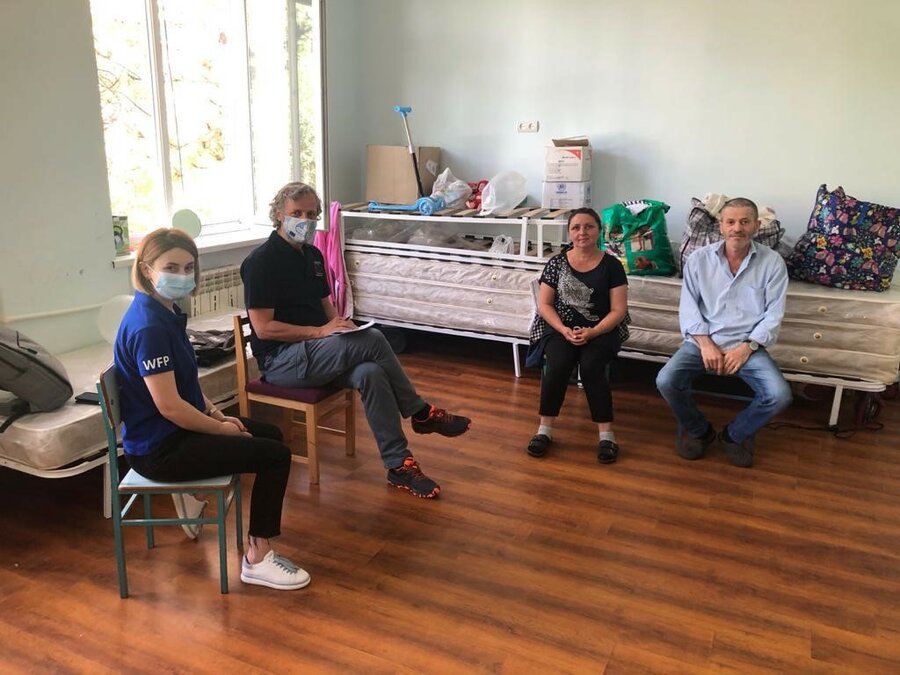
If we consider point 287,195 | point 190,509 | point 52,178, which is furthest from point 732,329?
point 52,178

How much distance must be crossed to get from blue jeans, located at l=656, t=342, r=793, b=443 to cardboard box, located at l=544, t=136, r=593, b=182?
1.41 m

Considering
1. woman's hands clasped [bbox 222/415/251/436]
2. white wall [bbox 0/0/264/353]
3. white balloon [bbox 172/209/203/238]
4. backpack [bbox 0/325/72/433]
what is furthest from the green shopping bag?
backpack [bbox 0/325/72/433]

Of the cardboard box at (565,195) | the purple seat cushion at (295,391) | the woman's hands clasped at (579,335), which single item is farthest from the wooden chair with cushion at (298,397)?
the cardboard box at (565,195)

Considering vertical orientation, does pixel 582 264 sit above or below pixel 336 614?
above

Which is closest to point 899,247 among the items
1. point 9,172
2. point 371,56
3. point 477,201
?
point 477,201

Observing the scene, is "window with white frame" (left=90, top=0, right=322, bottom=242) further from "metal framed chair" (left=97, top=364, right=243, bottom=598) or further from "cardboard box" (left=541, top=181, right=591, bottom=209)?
"metal framed chair" (left=97, top=364, right=243, bottom=598)

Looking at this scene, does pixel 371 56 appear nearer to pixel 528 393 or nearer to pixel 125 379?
pixel 528 393

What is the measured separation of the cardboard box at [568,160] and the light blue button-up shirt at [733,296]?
115 centimetres

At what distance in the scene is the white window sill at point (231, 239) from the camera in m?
3.92

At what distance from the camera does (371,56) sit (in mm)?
4957

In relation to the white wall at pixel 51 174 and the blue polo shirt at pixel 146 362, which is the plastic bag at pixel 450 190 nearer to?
the white wall at pixel 51 174

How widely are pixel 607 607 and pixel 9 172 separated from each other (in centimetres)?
273

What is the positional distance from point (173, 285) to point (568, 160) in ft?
9.03

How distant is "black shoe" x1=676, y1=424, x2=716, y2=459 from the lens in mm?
3156
